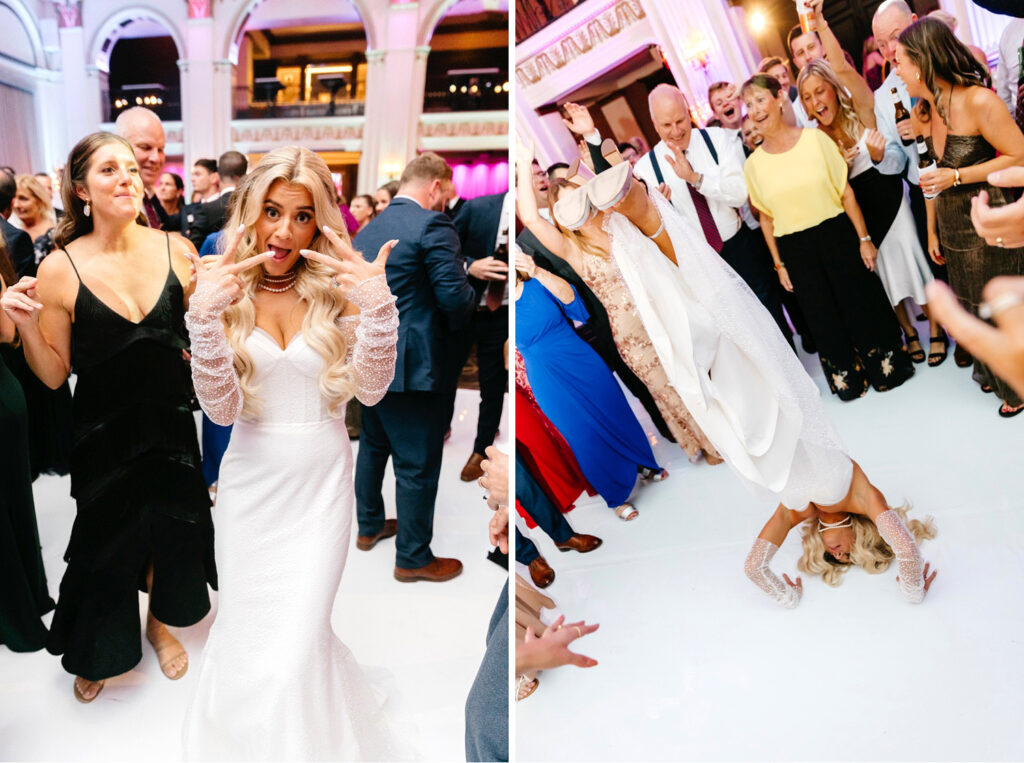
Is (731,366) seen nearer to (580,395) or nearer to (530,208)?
(580,395)

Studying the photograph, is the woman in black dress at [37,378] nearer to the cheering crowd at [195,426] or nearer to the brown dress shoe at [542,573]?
the cheering crowd at [195,426]

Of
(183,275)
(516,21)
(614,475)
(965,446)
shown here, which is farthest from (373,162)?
(965,446)

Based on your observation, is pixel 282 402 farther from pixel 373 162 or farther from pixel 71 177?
pixel 373 162

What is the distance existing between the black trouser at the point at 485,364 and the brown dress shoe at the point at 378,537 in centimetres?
33

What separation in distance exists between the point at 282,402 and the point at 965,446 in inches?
58.1

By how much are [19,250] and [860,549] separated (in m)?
2.02

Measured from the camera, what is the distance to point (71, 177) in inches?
66.5

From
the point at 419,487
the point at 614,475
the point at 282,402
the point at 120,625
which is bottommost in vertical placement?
the point at 120,625

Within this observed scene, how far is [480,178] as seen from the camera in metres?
2.36

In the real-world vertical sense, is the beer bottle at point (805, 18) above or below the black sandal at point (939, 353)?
above

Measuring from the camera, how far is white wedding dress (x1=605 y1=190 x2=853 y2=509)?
1.69 meters

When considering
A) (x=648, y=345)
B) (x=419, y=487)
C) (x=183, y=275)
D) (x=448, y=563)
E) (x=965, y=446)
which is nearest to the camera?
(x=965, y=446)

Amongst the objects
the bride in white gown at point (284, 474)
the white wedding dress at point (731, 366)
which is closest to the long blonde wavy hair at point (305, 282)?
the bride in white gown at point (284, 474)

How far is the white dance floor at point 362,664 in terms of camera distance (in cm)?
171
